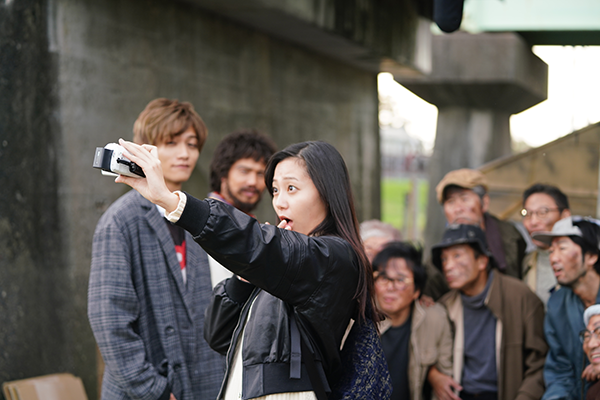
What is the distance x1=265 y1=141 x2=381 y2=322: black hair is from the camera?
2.10 m

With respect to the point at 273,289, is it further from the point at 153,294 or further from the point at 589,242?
the point at 589,242

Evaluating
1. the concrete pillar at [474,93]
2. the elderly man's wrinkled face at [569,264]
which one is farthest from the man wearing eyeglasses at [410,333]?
the concrete pillar at [474,93]

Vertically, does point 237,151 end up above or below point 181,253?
above

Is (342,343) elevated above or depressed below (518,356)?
above

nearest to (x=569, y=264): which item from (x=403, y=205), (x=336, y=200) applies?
(x=336, y=200)

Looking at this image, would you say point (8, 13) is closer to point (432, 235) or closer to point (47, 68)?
point (47, 68)

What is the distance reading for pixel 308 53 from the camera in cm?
842

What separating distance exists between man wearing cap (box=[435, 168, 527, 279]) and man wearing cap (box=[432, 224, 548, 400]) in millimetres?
609

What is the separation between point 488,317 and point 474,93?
24.6 ft

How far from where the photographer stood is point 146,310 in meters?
2.85

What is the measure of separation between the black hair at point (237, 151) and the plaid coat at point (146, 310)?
31.0 inches

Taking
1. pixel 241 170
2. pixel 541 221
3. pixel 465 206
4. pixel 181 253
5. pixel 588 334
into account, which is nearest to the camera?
pixel 181 253

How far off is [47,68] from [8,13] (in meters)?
0.47

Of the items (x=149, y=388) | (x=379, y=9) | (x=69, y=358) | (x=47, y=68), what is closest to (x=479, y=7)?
(x=379, y=9)
